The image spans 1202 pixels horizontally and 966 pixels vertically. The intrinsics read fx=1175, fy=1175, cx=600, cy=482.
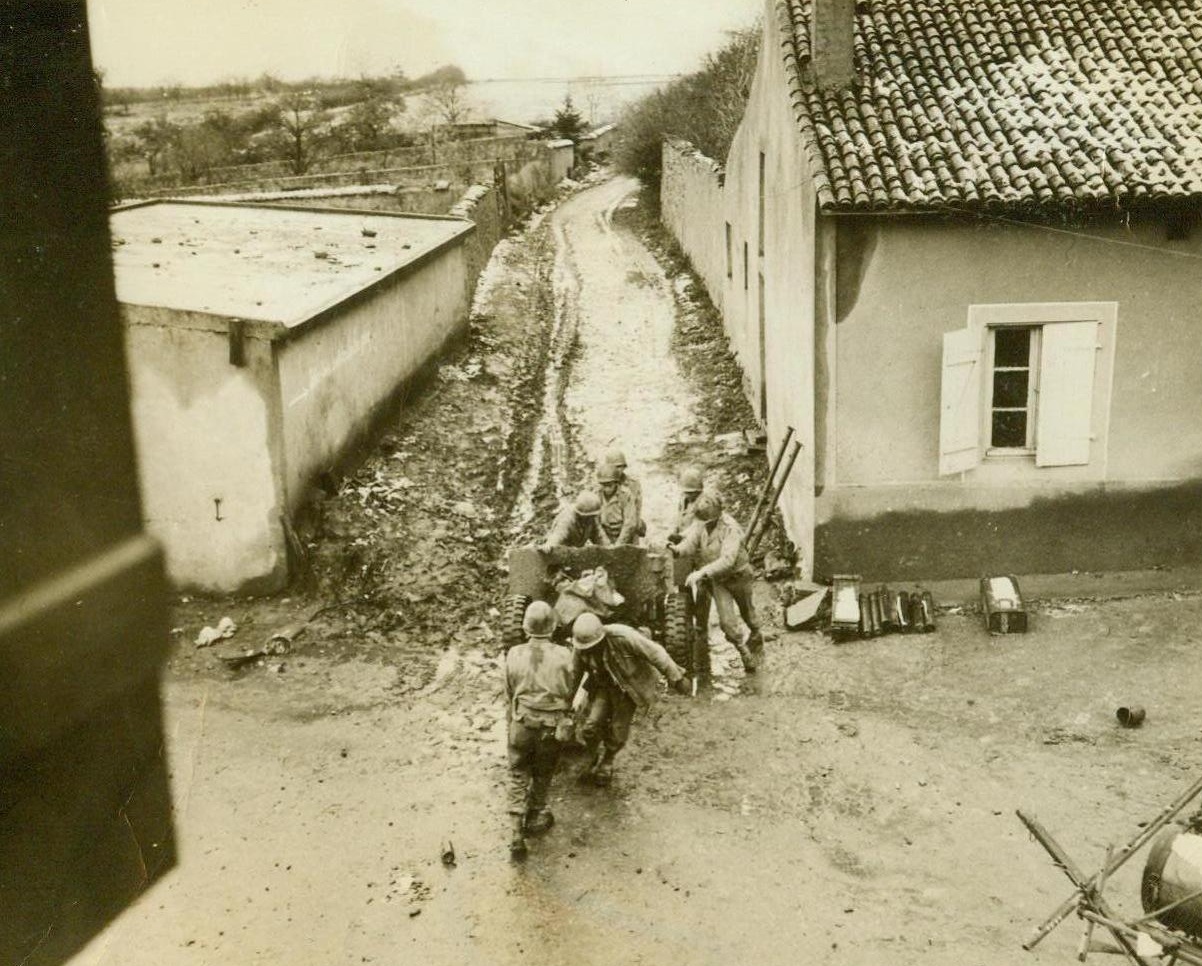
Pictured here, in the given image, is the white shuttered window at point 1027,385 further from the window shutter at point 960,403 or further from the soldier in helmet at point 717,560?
the soldier in helmet at point 717,560

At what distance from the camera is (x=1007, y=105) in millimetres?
12656

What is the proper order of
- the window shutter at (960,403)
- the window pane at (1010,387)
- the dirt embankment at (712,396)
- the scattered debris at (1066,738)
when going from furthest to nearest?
the dirt embankment at (712,396), the window pane at (1010,387), the window shutter at (960,403), the scattered debris at (1066,738)

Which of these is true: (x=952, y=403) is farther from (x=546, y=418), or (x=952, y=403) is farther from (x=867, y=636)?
(x=546, y=418)

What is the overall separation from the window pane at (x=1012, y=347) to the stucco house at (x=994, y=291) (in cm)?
2

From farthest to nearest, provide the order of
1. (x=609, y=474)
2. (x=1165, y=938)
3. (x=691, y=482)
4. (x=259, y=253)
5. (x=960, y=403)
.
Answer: (x=259, y=253)
(x=960, y=403)
(x=609, y=474)
(x=691, y=482)
(x=1165, y=938)

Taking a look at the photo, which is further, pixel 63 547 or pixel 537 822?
pixel 63 547

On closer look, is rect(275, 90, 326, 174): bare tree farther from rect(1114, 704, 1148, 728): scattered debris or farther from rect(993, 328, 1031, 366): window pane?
rect(1114, 704, 1148, 728): scattered debris

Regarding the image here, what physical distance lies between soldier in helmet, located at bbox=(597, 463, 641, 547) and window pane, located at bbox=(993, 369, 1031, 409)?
165 inches

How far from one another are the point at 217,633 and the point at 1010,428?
8.49 metres

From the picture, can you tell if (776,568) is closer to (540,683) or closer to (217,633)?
(540,683)

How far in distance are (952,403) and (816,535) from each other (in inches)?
77.6

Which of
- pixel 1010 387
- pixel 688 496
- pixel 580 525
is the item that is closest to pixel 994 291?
pixel 1010 387

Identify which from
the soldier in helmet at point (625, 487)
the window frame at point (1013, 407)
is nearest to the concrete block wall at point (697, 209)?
the window frame at point (1013, 407)

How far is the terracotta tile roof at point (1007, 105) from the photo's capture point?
1162 cm
